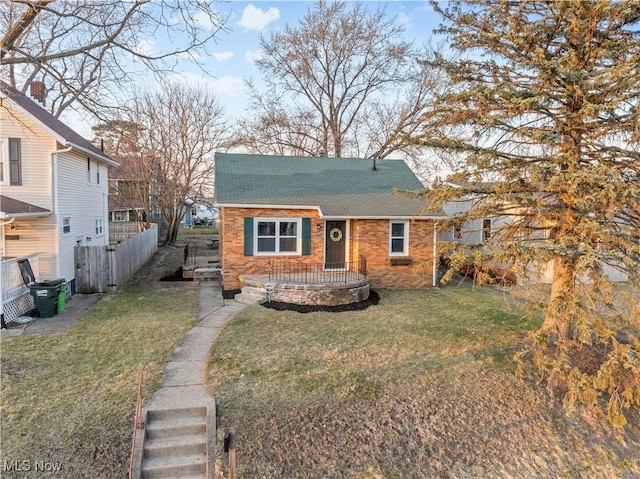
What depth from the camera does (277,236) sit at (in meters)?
13.8

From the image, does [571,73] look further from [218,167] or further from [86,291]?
[86,291]

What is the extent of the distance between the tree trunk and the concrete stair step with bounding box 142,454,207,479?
554cm

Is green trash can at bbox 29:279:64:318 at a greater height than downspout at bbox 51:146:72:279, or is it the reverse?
downspout at bbox 51:146:72:279

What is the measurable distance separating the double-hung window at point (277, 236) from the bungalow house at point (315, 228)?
34 millimetres

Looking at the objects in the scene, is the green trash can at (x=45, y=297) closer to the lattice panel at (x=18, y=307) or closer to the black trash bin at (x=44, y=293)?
the black trash bin at (x=44, y=293)


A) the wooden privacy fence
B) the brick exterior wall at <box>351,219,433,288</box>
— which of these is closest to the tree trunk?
the brick exterior wall at <box>351,219,433,288</box>

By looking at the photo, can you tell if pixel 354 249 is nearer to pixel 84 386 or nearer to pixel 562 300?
pixel 562 300

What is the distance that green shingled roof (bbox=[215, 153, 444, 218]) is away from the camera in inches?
545

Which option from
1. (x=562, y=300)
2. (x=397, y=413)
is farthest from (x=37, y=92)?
(x=562, y=300)

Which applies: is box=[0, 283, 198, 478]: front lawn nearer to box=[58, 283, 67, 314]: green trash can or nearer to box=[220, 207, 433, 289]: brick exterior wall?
box=[58, 283, 67, 314]: green trash can

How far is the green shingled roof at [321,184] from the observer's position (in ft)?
45.4

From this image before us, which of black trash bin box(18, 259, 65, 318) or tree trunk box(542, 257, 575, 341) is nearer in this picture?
tree trunk box(542, 257, 575, 341)

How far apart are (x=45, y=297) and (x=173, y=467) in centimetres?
739

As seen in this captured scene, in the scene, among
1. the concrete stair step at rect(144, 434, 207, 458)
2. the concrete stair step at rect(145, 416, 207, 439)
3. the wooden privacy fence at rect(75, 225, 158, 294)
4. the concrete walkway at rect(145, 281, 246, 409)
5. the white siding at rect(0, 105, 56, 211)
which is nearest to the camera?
the concrete stair step at rect(144, 434, 207, 458)
